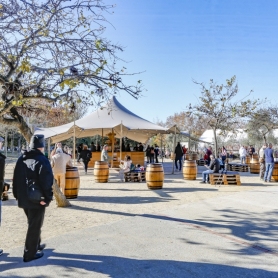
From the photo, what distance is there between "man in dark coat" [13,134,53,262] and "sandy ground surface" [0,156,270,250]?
2.91ft

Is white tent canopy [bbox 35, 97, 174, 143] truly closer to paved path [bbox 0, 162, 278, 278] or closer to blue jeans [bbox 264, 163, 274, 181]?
blue jeans [bbox 264, 163, 274, 181]

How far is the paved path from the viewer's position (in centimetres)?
379

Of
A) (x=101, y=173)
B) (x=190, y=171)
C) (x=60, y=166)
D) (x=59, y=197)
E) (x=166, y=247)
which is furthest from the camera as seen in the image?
(x=190, y=171)

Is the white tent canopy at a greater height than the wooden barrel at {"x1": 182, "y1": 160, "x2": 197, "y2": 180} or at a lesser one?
greater

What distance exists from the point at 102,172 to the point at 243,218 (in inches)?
304

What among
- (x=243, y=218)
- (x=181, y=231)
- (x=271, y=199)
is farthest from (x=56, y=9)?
(x=271, y=199)

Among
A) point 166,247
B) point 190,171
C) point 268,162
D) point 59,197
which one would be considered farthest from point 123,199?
point 268,162

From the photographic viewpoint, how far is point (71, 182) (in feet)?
29.2

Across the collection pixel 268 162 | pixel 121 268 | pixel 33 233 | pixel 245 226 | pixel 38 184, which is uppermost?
pixel 268 162

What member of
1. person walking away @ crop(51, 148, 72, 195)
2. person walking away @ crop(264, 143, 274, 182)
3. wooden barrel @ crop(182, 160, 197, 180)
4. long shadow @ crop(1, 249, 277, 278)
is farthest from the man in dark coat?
person walking away @ crop(264, 143, 274, 182)

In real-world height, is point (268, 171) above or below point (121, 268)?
above

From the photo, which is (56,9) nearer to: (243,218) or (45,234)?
(45,234)

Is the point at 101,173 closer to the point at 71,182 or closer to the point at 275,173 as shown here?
the point at 71,182

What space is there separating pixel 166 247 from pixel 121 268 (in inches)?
39.2
